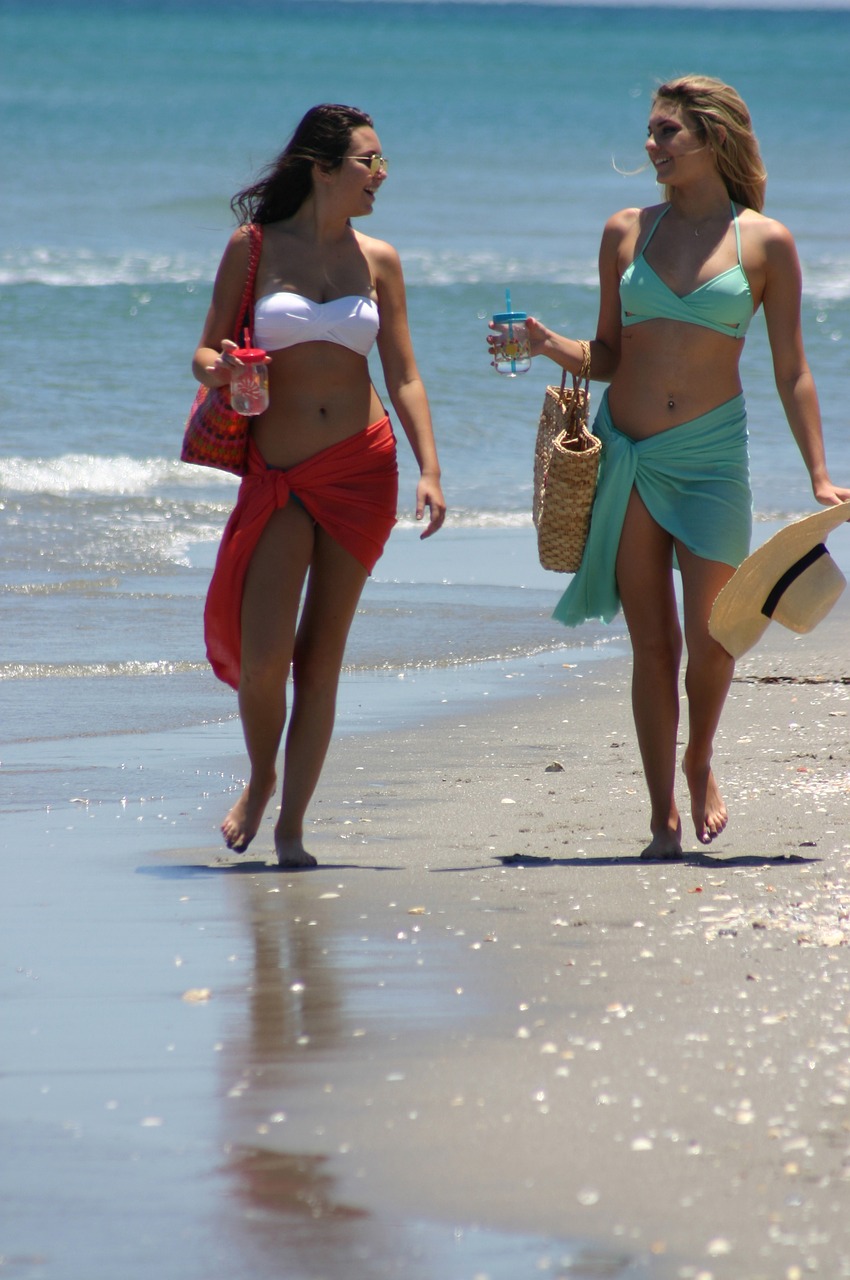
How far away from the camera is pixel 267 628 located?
13.2ft

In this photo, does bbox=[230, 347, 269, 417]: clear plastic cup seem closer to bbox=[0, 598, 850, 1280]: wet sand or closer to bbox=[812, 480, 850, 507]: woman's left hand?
bbox=[0, 598, 850, 1280]: wet sand

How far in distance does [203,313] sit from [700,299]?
13.5m

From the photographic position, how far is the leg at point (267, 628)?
4.02 metres

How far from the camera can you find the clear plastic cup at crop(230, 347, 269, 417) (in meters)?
3.93

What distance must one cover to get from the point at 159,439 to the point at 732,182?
27.0 ft

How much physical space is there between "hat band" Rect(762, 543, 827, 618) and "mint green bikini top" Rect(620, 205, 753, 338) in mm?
551

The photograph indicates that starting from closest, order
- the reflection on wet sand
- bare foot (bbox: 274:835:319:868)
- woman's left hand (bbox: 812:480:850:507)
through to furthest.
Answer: the reflection on wet sand < woman's left hand (bbox: 812:480:850:507) < bare foot (bbox: 274:835:319:868)

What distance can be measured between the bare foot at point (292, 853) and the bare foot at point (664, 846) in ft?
2.59

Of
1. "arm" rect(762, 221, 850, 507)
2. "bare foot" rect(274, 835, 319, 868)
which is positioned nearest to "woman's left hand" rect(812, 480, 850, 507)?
"arm" rect(762, 221, 850, 507)

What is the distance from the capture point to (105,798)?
15.3 ft

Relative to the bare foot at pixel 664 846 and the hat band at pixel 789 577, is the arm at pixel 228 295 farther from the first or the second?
the bare foot at pixel 664 846

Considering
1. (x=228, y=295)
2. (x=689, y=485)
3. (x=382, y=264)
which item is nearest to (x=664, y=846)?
(x=689, y=485)

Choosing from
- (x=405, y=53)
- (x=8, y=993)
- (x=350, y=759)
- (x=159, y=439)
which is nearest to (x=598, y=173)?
(x=159, y=439)

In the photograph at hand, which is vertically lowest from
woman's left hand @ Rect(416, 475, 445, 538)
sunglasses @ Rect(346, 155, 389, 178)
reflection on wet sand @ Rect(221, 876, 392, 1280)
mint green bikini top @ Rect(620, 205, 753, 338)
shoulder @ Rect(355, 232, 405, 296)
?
reflection on wet sand @ Rect(221, 876, 392, 1280)
